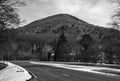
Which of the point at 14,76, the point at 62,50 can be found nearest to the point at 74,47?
the point at 62,50

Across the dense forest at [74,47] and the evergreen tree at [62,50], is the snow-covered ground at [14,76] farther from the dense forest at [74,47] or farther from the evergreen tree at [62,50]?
the evergreen tree at [62,50]

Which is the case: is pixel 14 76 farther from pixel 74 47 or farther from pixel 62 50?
pixel 74 47

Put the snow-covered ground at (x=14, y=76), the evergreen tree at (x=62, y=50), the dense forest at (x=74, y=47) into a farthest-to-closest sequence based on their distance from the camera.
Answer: the evergreen tree at (x=62, y=50)
the dense forest at (x=74, y=47)
the snow-covered ground at (x=14, y=76)

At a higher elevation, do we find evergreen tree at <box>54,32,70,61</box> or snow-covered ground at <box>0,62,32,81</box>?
evergreen tree at <box>54,32,70,61</box>

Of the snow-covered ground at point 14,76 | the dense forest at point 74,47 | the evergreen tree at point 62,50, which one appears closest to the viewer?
the snow-covered ground at point 14,76

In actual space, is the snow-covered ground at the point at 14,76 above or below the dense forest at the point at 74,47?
below

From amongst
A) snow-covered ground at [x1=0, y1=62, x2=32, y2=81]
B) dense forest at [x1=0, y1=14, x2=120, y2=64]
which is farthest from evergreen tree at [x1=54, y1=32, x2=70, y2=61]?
snow-covered ground at [x1=0, y1=62, x2=32, y2=81]

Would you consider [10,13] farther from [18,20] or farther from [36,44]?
[36,44]

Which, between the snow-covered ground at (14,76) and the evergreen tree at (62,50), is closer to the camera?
the snow-covered ground at (14,76)

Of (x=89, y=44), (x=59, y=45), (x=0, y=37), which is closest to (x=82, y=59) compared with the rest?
(x=89, y=44)

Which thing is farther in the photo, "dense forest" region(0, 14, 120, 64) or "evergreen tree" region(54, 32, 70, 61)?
"evergreen tree" region(54, 32, 70, 61)

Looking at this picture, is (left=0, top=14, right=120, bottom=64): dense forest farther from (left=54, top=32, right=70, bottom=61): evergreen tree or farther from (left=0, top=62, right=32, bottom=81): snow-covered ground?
(left=0, top=62, right=32, bottom=81): snow-covered ground

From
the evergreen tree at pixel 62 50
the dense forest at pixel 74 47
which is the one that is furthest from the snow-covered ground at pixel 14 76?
the evergreen tree at pixel 62 50

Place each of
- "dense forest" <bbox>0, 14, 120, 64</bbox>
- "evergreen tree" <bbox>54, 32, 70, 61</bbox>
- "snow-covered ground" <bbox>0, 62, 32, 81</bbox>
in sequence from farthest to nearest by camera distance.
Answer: "evergreen tree" <bbox>54, 32, 70, 61</bbox> < "dense forest" <bbox>0, 14, 120, 64</bbox> < "snow-covered ground" <bbox>0, 62, 32, 81</bbox>
